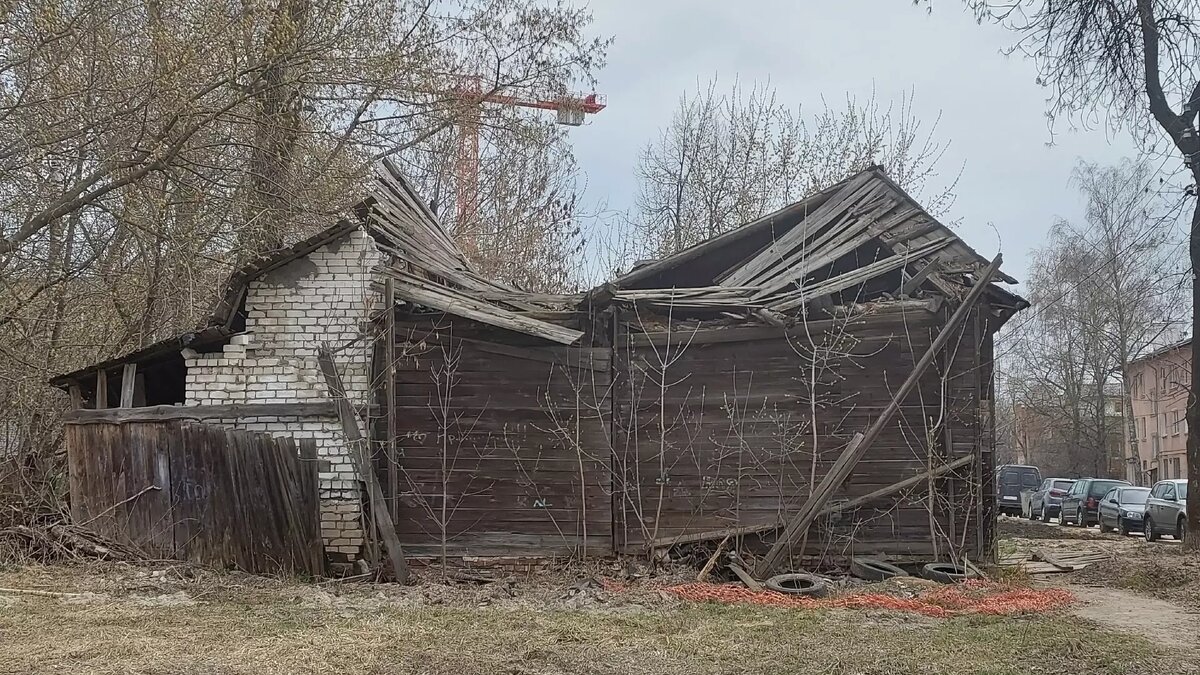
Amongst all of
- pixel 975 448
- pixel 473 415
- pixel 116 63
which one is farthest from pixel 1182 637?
pixel 116 63

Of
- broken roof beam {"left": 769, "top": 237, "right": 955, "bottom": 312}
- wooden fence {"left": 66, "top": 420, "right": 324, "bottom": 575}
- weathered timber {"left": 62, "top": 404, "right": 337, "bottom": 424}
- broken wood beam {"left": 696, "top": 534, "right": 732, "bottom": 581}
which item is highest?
broken roof beam {"left": 769, "top": 237, "right": 955, "bottom": 312}

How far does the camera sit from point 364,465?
977 cm

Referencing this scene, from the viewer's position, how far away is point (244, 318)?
33.8ft

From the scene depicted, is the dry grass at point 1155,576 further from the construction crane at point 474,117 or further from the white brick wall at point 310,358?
the construction crane at point 474,117

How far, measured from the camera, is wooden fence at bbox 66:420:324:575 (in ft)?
30.9

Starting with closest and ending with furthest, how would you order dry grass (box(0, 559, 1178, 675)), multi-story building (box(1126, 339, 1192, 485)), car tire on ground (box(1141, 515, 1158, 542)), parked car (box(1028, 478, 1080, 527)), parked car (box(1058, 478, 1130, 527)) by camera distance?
dry grass (box(0, 559, 1178, 675))
car tire on ground (box(1141, 515, 1158, 542))
parked car (box(1058, 478, 1130, 527))
parked car (box(1028, 478, 1080, 527))
multi-story building (box(1126, 339, 1192, 485))

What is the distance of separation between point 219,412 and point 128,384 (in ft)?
4.09

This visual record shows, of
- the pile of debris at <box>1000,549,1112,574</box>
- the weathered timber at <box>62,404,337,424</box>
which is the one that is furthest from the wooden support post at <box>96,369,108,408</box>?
the pile of debris at <box>1000,549,1112,574</box>

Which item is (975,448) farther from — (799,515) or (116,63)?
(116,63)

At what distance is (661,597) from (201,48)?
7.48 meters

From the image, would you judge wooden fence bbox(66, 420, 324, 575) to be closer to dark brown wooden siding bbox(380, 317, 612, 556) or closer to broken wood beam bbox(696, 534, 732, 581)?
dark brown wooden siding bbox(380, 317, 612, 556)

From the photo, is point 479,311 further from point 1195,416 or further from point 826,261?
point 1195,416

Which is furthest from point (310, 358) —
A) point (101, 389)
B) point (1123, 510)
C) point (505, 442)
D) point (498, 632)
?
point (1123, 510)

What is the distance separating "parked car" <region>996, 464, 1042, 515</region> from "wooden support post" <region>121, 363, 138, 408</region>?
3065 centimetres
